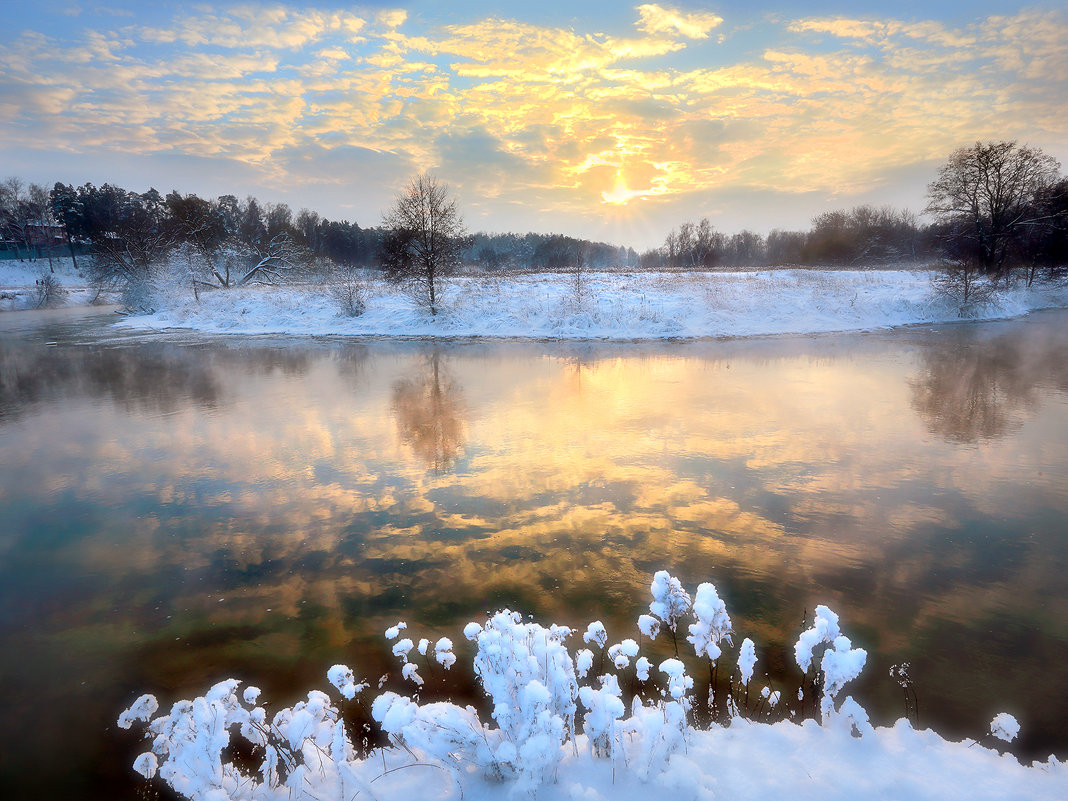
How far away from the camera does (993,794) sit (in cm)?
324

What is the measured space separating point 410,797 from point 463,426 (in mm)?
8670

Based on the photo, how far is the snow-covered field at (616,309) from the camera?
1152 inches

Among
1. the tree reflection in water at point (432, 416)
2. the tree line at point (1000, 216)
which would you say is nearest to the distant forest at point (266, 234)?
the tree line at point (1000, 216)

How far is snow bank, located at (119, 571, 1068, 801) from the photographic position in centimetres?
312

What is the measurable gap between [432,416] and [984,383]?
15450 millimetres

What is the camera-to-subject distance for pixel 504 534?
22.8 feet

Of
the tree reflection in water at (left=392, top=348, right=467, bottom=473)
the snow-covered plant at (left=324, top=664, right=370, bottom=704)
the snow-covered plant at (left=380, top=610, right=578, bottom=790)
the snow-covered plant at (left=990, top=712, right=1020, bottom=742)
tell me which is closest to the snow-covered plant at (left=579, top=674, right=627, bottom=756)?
the snow-covered plant at (left=380, top=610, right=578, bottom=790)

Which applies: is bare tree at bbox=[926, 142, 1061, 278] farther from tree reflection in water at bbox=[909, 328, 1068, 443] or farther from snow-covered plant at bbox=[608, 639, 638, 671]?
snow-covered plant at bbox=[608, 639, 638, 671]

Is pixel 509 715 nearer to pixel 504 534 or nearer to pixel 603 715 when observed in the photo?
pixel 603 715

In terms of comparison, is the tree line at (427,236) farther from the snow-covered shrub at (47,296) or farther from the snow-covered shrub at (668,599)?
the snow-covered shrub at (668,599)

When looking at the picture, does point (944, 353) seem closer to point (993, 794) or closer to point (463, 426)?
point (463, 426)

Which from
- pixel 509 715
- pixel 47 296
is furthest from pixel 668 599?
pixel 47 296

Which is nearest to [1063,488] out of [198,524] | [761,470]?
[761,470]

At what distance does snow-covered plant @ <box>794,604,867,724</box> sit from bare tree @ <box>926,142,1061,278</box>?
1672 inches
